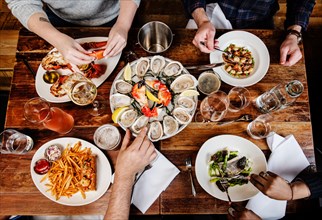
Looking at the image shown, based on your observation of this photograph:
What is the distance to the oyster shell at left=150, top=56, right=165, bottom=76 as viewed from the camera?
150 cm

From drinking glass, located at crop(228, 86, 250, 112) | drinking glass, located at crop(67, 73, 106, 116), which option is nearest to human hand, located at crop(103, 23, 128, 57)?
drinking glass, located at crop(67, 73, 106, 116)

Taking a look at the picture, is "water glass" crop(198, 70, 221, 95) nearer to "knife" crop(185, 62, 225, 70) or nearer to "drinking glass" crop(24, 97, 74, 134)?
"knife" crop(185, 62, 225, 70)

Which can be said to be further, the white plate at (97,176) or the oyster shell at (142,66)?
the oyster shell at (142,66)

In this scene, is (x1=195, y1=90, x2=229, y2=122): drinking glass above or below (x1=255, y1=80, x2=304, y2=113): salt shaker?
below

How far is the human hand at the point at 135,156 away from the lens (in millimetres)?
1338

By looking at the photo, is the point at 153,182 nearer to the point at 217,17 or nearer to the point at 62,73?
the point at 62,73

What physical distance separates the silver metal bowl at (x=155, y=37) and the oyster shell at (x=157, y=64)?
0.06 metres

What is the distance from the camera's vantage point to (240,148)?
1467 millimetres

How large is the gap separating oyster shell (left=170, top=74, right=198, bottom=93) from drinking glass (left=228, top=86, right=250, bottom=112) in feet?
0.71

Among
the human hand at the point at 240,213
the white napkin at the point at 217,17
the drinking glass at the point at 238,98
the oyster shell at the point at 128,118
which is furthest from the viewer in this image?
the white napkin at the point at 217,17

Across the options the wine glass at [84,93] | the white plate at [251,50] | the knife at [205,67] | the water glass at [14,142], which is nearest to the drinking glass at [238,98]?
the white plate at [251,50]

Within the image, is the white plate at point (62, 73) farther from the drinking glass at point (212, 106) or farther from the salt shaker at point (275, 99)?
the salt shaker at point (275, 99)

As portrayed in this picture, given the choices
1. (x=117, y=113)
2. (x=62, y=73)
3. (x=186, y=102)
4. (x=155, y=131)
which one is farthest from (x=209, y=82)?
(x=62, y=73)

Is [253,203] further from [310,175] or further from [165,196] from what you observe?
→ [165,196]
